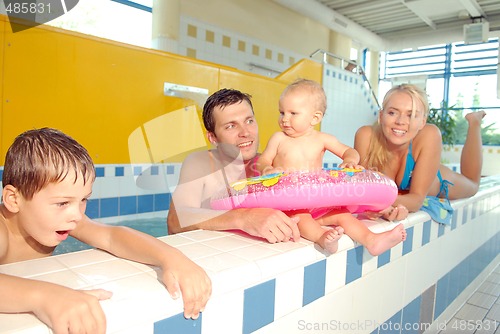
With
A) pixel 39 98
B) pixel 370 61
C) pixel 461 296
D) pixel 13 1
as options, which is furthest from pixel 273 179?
pixel 370 61

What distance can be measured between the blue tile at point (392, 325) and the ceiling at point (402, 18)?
6.92m

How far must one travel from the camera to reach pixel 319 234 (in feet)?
3.91

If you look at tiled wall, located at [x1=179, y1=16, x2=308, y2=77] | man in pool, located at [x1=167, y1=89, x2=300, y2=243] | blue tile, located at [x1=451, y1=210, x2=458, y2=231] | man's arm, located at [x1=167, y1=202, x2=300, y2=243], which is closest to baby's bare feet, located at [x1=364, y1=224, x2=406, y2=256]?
man's arm, located at [x1=167, y1=202, x2=300, y2=243]

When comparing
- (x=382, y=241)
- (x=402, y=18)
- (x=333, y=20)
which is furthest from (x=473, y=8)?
(x=382, y=241)

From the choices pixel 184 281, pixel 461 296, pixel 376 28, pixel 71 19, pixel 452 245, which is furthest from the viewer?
pixel 376 28

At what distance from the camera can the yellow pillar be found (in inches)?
236

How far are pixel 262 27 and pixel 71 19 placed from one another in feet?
12.6

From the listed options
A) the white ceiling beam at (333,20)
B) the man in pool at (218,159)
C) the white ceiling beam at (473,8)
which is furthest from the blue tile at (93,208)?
the white ceiling beam at (473,8)

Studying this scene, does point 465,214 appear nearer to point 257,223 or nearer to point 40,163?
point 257,223

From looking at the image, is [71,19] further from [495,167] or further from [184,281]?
[495,167]

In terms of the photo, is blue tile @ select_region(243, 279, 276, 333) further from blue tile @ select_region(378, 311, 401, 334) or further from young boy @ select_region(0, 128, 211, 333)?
blue tile @ select_region(378, 311, 401, 334)

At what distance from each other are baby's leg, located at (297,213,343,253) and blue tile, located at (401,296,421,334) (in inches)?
31.3

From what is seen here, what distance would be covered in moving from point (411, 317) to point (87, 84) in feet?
9.35

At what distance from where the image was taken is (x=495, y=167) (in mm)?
10828
